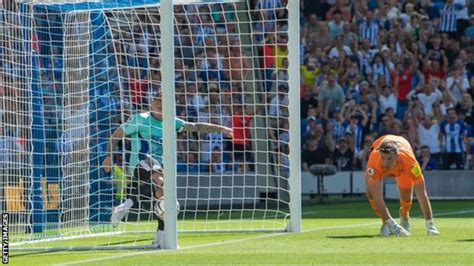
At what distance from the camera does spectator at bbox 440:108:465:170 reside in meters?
28.6

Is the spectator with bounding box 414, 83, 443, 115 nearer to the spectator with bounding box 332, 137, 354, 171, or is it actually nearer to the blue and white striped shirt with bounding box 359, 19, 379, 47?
the spectator with bounding box 332, 137, 354, 171

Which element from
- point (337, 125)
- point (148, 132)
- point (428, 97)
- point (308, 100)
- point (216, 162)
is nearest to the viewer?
point (148, 132)

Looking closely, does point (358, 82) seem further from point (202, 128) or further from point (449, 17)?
point (202, 128)

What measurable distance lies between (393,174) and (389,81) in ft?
43.6

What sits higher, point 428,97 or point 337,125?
point 428,97

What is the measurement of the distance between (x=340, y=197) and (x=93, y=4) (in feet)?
39.0

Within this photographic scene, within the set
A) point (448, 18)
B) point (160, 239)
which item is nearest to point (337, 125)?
point (448, 18)

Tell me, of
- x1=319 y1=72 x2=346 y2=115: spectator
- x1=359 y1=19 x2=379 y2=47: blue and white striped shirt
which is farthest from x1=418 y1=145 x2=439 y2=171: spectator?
x1=359 y1=19 x2=379 y2=47: blue and white striped shirt

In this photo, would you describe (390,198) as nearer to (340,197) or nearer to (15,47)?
(340,197)

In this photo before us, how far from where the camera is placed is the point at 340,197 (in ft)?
95.3

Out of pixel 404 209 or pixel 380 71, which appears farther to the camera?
pixel 380 71

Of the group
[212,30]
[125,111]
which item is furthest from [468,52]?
[125,111]

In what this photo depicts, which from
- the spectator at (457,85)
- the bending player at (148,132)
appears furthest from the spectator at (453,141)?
the bending player at (148,132)

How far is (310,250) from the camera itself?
47.0ft
